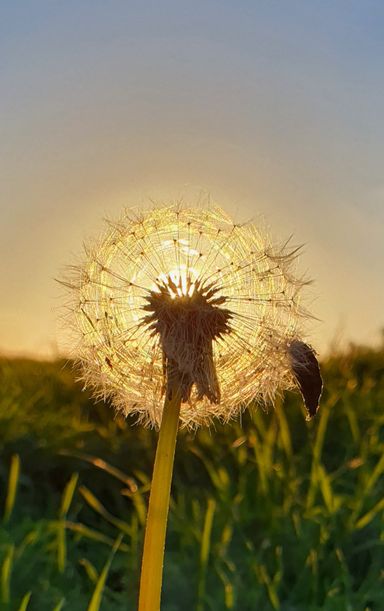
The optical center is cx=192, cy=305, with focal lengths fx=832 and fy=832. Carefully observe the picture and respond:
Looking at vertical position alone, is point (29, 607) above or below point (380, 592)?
below

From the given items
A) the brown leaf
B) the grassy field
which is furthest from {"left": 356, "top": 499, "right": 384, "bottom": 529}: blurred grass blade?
the brown leaf

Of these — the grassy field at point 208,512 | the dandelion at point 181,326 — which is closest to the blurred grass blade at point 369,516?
the grassy field at point 208,512

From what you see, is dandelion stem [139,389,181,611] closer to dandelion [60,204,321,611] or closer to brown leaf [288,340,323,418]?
dandelion [60,204,321,611]

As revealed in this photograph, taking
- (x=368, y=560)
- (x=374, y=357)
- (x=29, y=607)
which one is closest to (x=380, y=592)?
(x=368, y=560)

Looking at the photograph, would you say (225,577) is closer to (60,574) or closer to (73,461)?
(60,574)

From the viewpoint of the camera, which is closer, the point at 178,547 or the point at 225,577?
the point at 225,577

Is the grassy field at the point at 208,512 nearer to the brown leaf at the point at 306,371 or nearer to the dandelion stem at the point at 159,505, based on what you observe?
the dandelion stem at the point at 159,505

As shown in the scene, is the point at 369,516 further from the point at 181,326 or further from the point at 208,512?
the point at 181,326
